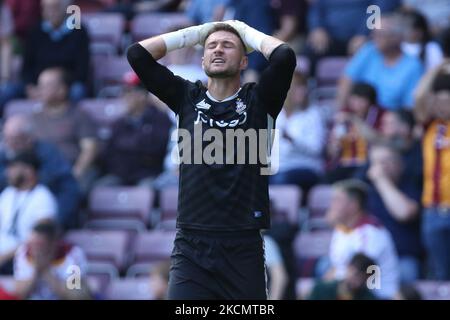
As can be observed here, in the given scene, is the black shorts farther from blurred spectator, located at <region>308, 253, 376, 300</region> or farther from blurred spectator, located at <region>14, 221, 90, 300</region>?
blurred spectator, located at <region>14, 221, 90, 300</region>

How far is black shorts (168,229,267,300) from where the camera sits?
7.25 meters

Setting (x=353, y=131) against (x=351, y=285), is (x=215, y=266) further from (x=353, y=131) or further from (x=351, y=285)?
(x=353, y=131)

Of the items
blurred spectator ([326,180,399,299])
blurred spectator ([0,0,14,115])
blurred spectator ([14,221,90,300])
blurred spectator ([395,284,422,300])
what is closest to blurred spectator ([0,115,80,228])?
blurred spectator ([14,221,90,300])

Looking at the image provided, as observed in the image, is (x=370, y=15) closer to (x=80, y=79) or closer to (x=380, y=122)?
(x=380, y=122)

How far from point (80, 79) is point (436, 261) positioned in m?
4.05

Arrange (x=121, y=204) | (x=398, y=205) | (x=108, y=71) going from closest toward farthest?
(x=398, y=205) → (x=121, y=204) → (x=108, y=71)

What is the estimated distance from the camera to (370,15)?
490 inches

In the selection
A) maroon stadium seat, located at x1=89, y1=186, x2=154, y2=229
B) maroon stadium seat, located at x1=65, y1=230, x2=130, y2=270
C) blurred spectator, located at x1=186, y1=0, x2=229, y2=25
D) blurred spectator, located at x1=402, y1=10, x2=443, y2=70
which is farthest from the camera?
blurred spectator, located at x1=186, y1=0, x2=229, y2=25

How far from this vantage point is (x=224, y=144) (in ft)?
24.1

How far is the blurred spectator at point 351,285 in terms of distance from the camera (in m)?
9.80

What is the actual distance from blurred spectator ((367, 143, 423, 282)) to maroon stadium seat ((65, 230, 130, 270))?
1991mm

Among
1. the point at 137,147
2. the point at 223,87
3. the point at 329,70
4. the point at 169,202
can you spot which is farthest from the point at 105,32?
the point at 223,87

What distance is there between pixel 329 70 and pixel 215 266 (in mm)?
5784

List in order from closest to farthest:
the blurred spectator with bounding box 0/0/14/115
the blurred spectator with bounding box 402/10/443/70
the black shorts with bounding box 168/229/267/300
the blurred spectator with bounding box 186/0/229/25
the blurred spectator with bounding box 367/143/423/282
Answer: the black shorts with bounding box 168/229/267/300 → the blurred spectator with bounding box 367/143/423/282 → the blurred spectator with bounding box 402/10/443/70 → the blurred spectator with bounding box 186/0/229/25 → the blurred spectator with bounding box 0/0/14/115
